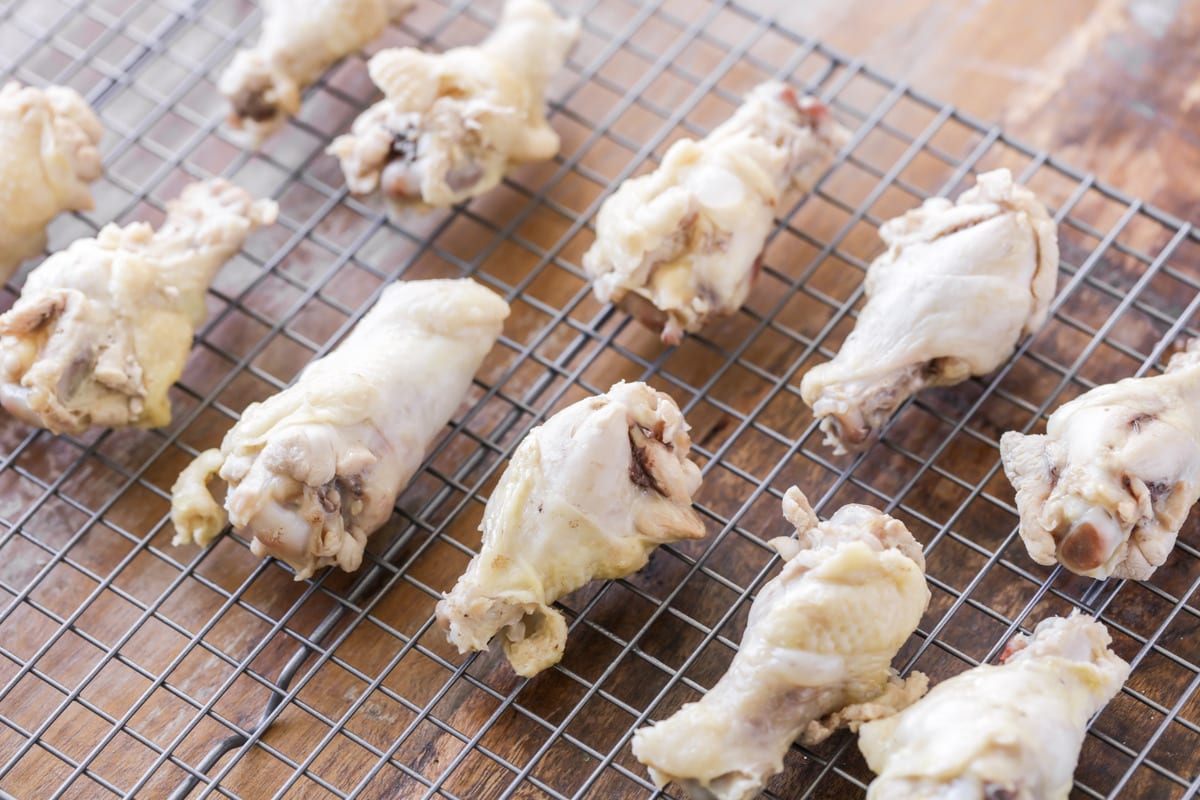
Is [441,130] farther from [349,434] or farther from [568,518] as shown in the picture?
[568,518]

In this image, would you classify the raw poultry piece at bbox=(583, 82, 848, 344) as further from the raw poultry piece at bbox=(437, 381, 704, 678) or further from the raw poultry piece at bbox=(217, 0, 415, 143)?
the raw poultry piece at bbox=(217, 0, 415, 143)

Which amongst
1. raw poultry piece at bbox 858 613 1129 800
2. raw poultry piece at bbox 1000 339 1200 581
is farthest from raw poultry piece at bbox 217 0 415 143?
raw poultry piece at bbox 858 613 1129 800

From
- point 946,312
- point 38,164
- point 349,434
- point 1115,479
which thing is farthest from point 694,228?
point 38,164

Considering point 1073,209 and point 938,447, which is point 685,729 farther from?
point 1073,209

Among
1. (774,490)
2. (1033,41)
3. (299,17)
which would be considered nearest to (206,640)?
(774,490)

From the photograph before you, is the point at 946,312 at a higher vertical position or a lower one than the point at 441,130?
lower
